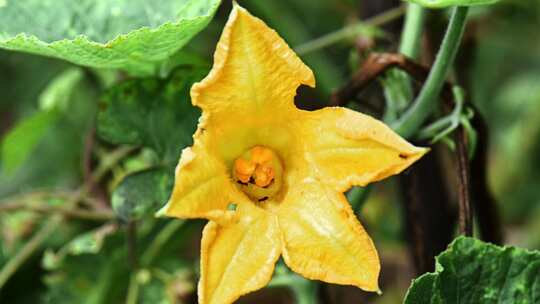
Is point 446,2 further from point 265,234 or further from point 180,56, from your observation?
point 180,56

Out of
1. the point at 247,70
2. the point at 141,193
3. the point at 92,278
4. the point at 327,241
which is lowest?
the point at 92,278

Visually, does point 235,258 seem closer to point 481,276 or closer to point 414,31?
point 481,276

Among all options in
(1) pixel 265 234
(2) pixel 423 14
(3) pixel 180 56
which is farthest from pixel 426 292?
(3) pixel 180 56

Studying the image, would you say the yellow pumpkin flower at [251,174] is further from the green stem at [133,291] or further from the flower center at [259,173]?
the green stem at [133,291]

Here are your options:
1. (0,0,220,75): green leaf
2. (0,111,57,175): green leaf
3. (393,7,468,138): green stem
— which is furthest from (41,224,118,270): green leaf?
(393,7,468,138): green stem

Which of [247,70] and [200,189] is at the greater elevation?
[247,70]

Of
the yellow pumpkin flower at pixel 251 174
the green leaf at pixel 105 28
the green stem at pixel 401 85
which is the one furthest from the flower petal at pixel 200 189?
the green stem at pixel 401 85

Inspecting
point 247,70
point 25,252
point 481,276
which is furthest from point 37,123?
point 481,276
